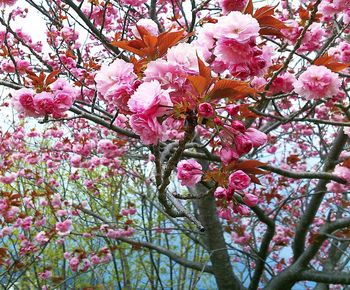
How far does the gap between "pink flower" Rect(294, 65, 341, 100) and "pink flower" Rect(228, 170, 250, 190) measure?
0.45m

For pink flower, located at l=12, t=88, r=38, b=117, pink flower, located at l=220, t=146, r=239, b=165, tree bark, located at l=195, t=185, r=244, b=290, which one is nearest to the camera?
pink flower, located at l=220, t=146, r=239, b=165

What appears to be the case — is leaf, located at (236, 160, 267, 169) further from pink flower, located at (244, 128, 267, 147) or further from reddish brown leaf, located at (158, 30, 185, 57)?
reddish brown leaf, located at (158, 30, 185, 57)

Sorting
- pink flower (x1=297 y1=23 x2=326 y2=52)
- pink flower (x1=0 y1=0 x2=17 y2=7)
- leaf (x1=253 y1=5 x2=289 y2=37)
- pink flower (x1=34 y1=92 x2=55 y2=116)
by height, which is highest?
pink flower (x1=0 y1=0 x2=17 y2=7)

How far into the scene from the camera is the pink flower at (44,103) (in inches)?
59.1

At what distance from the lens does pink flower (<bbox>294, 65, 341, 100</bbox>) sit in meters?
1.42

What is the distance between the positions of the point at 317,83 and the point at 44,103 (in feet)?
3.06

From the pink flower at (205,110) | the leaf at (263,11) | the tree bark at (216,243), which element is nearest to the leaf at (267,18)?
the leaf at (263,11)

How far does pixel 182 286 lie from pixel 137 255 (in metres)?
0.78

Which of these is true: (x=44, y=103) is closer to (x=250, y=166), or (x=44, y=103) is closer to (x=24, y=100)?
(x=24, y=100)

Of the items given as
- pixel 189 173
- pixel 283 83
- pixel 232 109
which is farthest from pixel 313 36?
pixel 232 109

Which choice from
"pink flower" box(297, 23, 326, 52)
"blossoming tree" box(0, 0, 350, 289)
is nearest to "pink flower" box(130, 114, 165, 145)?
"blossoming tree" box(0, 0, 350, 289)

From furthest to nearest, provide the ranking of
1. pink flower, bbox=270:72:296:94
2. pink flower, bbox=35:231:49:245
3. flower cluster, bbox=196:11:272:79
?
1. pink flower, bbox=35:231:49:245
2. pink flower, bbox=270:72:296:94
3. flower cluster, bbox=196:11:272:79

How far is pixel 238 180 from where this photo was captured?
116cm

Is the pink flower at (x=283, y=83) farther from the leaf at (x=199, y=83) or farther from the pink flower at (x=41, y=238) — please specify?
the pink flower at (x=41, y=238)
